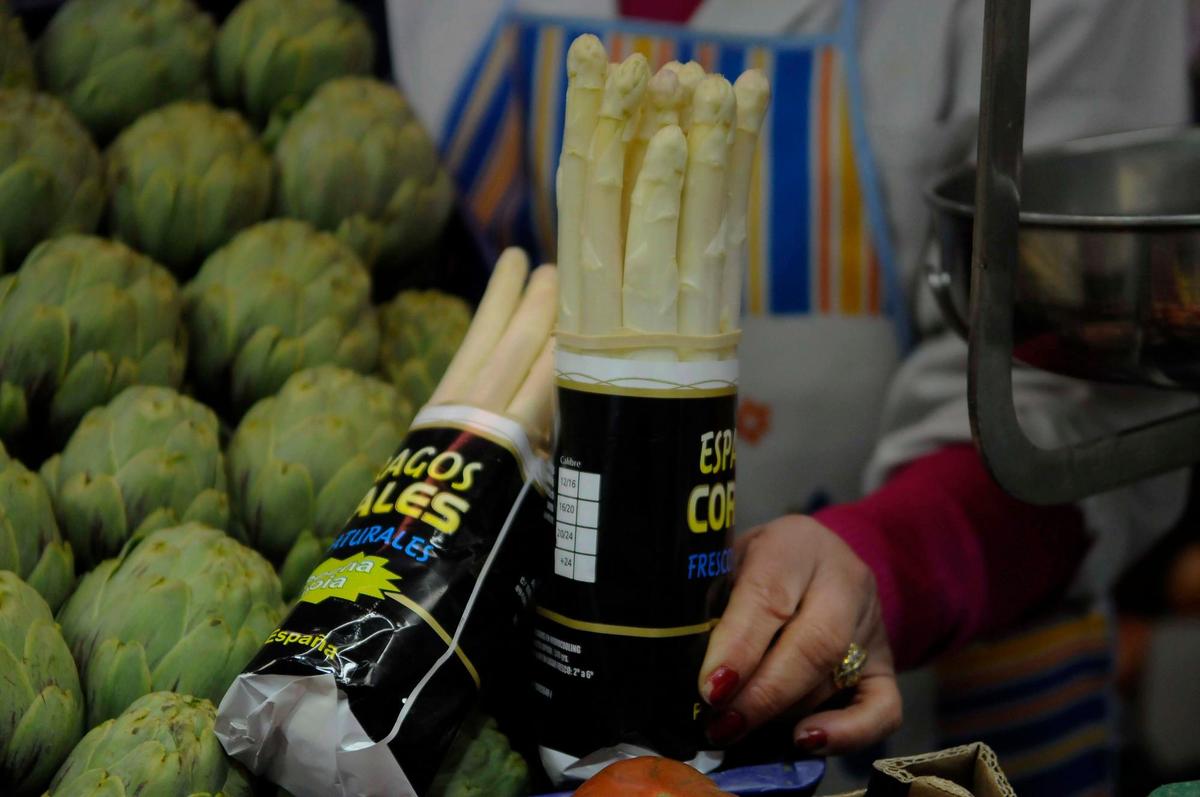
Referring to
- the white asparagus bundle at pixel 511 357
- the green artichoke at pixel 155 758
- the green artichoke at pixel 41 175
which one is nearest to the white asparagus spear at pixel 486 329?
the white asparagus bundle at pixel 511 357

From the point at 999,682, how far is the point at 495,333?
32.1 inches

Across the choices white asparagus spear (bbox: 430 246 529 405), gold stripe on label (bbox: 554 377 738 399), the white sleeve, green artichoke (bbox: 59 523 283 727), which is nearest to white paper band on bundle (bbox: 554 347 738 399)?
gold stripe on label (bbox: 554 377 738 399)

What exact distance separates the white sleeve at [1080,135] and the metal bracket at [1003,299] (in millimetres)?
418

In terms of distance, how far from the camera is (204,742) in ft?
1.77

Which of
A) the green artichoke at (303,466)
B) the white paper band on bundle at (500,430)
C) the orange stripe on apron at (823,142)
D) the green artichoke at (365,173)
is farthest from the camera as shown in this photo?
the orange stripe on apron at (823,142)

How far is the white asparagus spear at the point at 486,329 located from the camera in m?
0.66

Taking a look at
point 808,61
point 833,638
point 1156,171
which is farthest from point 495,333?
point 808,61

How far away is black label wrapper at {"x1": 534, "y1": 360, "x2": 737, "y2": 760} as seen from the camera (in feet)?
1.80

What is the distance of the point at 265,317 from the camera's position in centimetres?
85

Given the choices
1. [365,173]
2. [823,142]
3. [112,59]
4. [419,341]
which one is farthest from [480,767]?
[823,142]

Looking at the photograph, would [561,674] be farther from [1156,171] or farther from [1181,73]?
[1181,73]

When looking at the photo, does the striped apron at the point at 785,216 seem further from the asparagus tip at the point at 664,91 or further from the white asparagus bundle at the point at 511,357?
the asparagus tip at the point at 664,91

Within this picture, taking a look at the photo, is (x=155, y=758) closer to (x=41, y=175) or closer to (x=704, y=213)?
(x=704, y=213)

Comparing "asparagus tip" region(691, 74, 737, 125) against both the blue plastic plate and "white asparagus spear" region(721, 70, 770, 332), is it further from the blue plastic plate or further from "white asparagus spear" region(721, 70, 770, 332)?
the blue plastic plate
